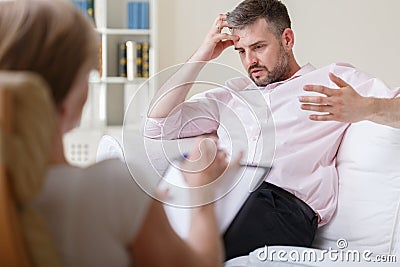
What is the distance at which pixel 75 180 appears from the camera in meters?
0.74

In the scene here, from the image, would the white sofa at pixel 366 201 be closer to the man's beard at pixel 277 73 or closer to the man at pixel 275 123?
the man at pixel 275 123

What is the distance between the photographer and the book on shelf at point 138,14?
3.20 meters

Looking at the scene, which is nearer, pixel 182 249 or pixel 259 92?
pixel 182 249

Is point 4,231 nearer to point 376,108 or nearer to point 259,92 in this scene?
point 376,108

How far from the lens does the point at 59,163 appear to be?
786 millimetres

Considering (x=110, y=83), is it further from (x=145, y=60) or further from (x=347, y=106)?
(x=347, y=106)

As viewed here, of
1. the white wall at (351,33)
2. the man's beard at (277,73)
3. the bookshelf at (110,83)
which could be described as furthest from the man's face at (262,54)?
the bookshelf at (110,83)

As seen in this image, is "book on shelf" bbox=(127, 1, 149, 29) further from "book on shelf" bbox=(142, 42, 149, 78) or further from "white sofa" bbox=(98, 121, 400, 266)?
A: "white sofa" bbox=(98, 121, 400, 266)

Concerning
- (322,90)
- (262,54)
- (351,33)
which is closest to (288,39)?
(262,54)

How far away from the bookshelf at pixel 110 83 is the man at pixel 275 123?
1088 mm

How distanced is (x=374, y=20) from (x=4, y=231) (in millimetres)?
2427

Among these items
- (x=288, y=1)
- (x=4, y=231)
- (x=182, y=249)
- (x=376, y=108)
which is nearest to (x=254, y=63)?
(x=376, y=108)

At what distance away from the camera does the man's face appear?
78.7 inches

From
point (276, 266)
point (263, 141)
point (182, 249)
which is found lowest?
point (276, 266)
